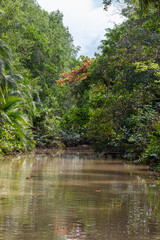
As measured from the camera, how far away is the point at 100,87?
2044cm

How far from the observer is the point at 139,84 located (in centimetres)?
1451

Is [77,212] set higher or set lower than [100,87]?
lower

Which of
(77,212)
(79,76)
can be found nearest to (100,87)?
(79,76)

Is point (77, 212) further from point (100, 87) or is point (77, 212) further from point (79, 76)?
point (100, 87)

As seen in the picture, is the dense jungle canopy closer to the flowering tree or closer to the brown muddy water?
the flowering tree

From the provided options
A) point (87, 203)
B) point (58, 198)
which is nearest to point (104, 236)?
point (87, 203)

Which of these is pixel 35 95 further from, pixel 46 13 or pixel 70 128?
pixel 46 13

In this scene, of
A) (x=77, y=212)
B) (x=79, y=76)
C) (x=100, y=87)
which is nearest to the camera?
(x=77, y=212)

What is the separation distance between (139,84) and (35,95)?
54.3 ft

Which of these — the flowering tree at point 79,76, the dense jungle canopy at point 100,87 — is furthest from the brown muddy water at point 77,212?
the flowering tree at point 79,76

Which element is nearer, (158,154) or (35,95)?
(158,154)

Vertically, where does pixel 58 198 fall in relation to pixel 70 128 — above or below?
below

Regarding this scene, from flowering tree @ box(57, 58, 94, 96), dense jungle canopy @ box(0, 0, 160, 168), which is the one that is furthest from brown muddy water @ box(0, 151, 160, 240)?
flowering tree @ box(57, 58, 94, 96)

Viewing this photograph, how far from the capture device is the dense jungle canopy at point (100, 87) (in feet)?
45.1
